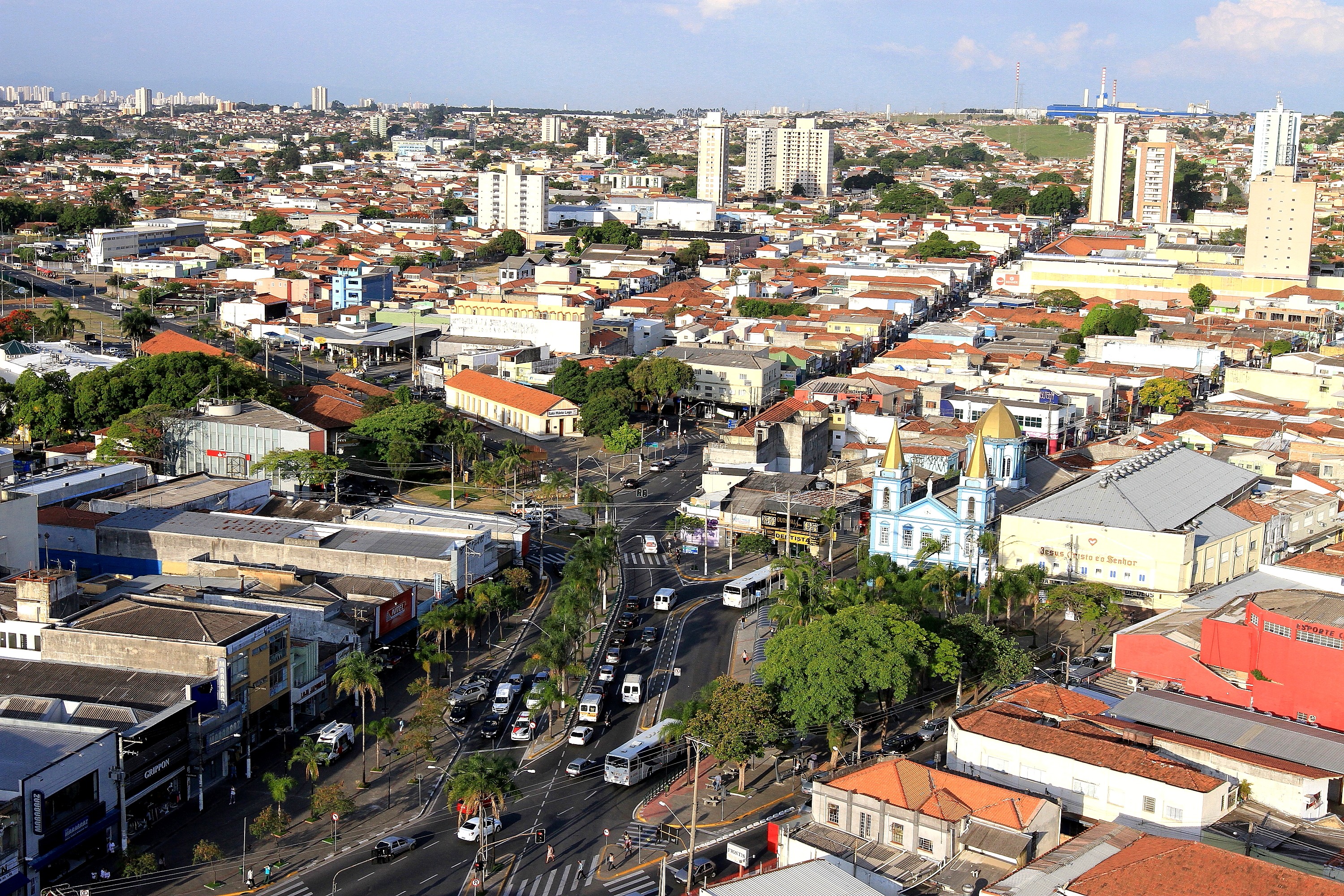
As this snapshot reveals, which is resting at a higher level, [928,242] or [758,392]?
[928,242]

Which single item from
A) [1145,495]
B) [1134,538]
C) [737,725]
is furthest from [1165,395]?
[737,725]

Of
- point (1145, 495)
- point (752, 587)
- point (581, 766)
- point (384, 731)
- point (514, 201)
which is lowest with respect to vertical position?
point (581, 766)

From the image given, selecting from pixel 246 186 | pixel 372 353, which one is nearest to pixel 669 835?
pixel 372 353

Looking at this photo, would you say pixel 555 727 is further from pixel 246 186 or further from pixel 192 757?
pixel 246 186

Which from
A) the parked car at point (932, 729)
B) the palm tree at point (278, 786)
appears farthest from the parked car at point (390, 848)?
the parked car at point (932, 729)

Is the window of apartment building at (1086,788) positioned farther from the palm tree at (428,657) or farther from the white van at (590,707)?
the palm tree at (428,657)

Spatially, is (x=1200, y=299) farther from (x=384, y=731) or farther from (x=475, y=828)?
(x=475, y=828)
